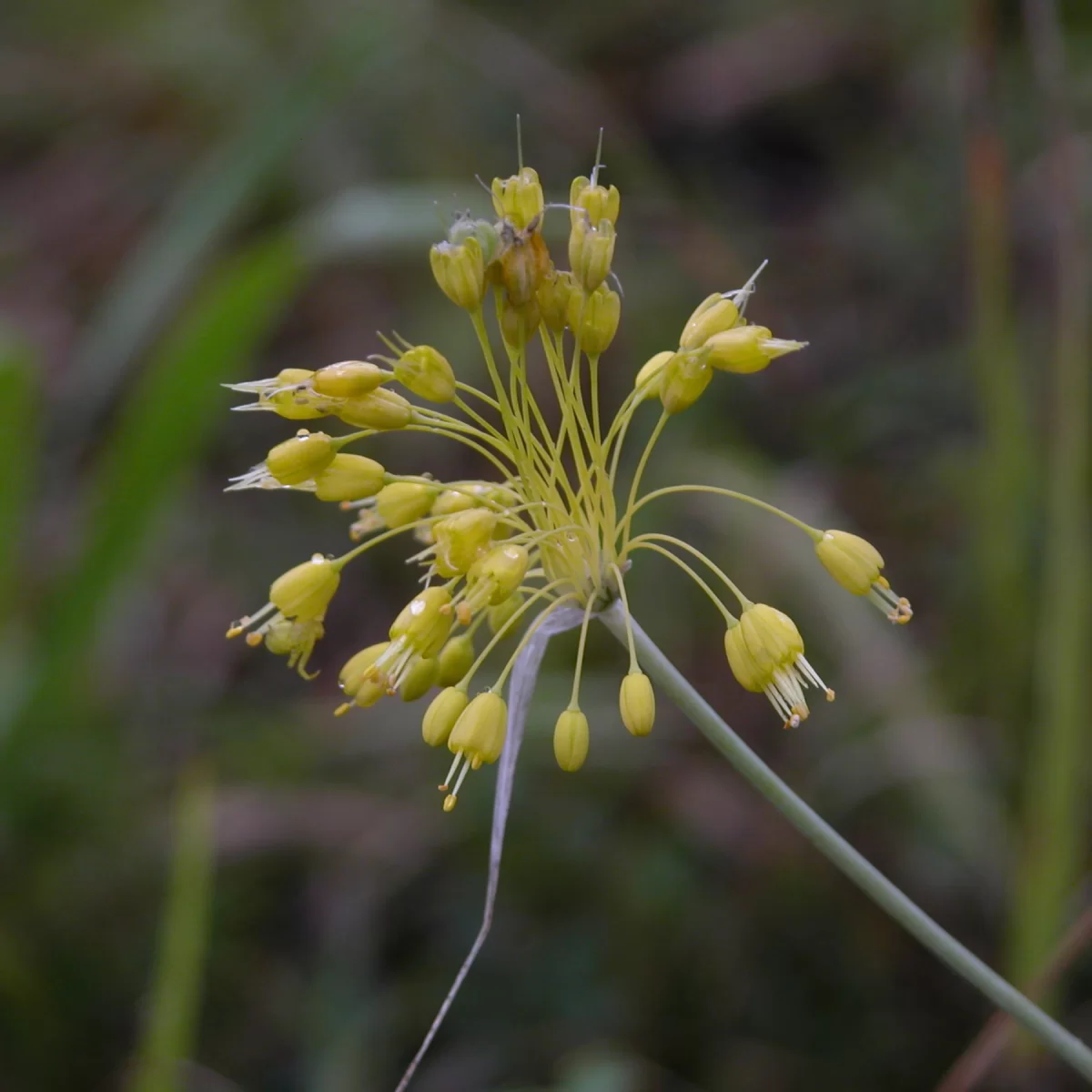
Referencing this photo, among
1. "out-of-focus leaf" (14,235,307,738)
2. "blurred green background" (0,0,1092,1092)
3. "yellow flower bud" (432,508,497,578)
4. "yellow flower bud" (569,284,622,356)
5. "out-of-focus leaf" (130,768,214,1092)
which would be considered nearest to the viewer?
"yellow flower bud" (432,508,497,578)

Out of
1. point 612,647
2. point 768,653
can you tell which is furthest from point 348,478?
point 612,647

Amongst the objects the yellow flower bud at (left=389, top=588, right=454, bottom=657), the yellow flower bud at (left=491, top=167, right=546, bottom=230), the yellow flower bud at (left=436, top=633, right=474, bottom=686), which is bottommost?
the yellow flower bud at (left=436, top=633, right=474, bottom=686)

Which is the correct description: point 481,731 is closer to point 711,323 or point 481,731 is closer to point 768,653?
point 768,653

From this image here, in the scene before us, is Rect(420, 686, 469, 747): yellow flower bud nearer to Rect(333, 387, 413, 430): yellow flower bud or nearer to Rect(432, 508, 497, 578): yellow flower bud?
Rect(432, 508, 497, 578): yellow flower bud

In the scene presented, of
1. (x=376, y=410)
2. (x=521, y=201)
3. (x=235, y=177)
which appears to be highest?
(x=235, y=177)

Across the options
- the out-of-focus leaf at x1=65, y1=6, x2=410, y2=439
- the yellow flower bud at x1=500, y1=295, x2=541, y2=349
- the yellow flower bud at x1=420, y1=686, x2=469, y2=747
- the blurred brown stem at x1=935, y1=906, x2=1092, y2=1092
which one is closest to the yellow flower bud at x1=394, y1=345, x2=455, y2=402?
the yellow flower bud at x1=500, y1=295, x2=541, y2=349

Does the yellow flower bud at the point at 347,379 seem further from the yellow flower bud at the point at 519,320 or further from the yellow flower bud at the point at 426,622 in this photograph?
the yellow flower bud at the point at 426,622

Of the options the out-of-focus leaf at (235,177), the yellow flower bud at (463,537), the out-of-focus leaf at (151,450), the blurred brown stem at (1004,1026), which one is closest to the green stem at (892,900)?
the yellow flower bud at (463,537)
